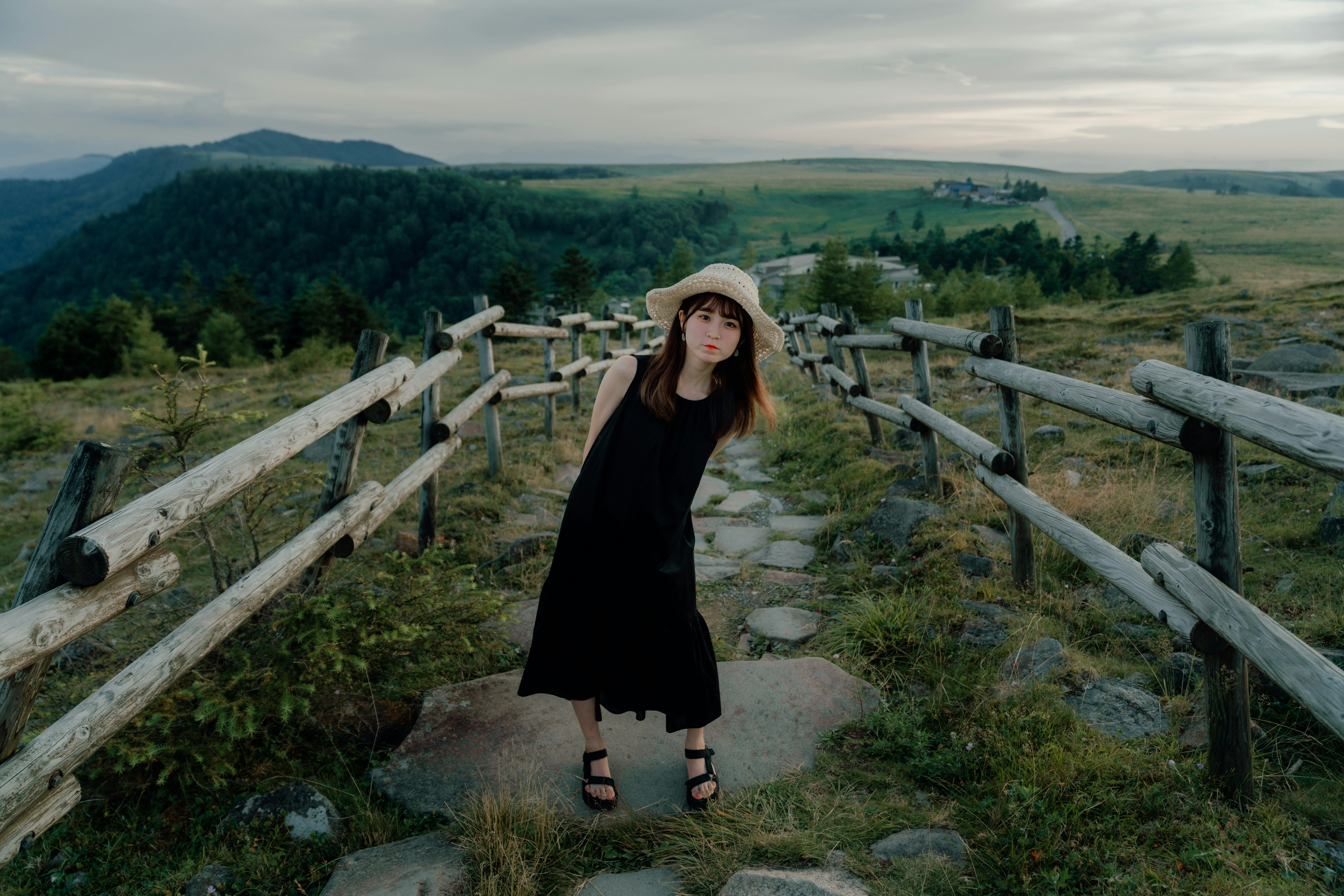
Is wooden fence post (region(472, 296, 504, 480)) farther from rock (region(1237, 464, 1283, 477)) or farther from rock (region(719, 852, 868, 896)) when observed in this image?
rock (region(1237, 464, 1283, 477))

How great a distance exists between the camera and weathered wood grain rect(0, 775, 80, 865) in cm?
193

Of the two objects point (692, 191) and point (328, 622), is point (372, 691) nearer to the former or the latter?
point (328, 622)

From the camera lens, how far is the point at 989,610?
12.7 feet

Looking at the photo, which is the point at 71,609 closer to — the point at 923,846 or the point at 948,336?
the point at 923,846

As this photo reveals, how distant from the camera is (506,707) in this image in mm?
3289

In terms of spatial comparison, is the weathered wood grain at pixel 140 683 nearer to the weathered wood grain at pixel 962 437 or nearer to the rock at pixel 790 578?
the rock at pixel 790 578

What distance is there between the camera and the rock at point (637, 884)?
231 cm

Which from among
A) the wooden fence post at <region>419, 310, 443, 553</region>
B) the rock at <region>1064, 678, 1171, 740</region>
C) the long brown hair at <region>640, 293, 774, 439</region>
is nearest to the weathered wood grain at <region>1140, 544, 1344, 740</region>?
the rock at <region>1064, 678, 1171, 740</region>

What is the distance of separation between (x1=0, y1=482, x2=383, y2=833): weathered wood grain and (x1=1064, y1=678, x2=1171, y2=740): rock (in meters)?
3.35

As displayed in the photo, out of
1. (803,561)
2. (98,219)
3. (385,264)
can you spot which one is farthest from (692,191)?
(803,561)

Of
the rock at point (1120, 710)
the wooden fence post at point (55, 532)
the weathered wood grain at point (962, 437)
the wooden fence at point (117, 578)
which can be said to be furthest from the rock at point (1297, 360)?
the wooden fence post at point (55, 532)

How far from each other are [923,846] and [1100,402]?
6.31 ft

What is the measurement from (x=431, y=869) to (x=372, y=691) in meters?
1.07

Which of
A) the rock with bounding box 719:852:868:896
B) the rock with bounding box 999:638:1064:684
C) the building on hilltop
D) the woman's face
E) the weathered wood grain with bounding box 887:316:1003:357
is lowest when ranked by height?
the rock with bounding box 719:852:868:896
